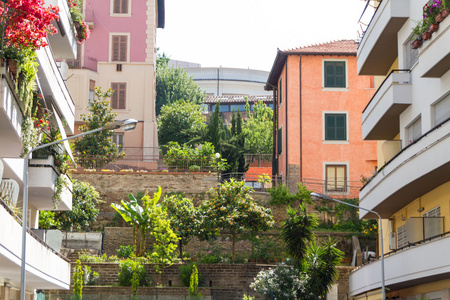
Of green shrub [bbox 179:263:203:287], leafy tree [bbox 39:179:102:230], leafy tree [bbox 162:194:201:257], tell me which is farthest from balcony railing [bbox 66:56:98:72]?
green shrub [bbox 179:263:203:287]

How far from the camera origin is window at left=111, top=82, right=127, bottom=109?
5700 centimetres

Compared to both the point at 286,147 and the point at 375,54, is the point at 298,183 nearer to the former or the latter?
the point at 286,147

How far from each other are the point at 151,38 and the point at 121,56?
8.02 feet

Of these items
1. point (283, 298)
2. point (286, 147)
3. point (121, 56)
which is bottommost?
point (283, 298)

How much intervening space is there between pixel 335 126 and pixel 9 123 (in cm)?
3111

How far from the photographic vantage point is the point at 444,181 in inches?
966

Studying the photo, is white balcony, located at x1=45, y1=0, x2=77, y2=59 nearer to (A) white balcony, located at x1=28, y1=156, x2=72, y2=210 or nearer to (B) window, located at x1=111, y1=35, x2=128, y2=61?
(A) white balcony, located at x1=28, y1=156, x2=72, y2=210

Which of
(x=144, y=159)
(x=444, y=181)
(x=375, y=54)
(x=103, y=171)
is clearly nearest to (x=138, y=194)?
(x=103, y=171)

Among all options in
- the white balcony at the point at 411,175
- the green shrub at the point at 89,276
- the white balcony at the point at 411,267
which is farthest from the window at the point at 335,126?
the white balcony at the point at 411,267

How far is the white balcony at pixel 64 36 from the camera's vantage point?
2802cm

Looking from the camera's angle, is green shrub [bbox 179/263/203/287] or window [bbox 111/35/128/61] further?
window [bbox 111/35/128/61]

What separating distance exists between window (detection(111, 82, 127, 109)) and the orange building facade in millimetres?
12124

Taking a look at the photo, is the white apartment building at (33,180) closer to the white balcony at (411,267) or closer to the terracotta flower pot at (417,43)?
the white balcony at (411,267)

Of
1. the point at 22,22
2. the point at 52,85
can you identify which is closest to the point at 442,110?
the point at 52,85
